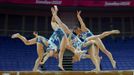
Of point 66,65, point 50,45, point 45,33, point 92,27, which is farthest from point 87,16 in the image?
point 50,45

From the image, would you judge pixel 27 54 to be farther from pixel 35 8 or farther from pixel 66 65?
pixel 66 65

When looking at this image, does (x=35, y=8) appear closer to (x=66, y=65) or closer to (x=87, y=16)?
(x=87, y=16)

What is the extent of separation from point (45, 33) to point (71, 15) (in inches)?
63.9

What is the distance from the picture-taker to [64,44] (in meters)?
11.8

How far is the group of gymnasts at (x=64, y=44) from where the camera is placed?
38.7 feet

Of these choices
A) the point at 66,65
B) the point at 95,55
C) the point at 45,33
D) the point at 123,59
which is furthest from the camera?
the point at 45,33

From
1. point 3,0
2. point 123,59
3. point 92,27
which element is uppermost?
point 3,0

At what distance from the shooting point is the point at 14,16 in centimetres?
1988

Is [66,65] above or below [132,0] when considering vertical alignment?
below

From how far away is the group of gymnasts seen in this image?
38.7ft

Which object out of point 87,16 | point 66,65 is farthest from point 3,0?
point 66,65

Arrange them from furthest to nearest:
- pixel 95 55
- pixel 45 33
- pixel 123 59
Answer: pixel 45 33 < pixel 123 59 < pixel 95 55

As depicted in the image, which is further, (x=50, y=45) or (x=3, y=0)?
(x=3, y=0)

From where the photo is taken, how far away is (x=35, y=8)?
1977cm
